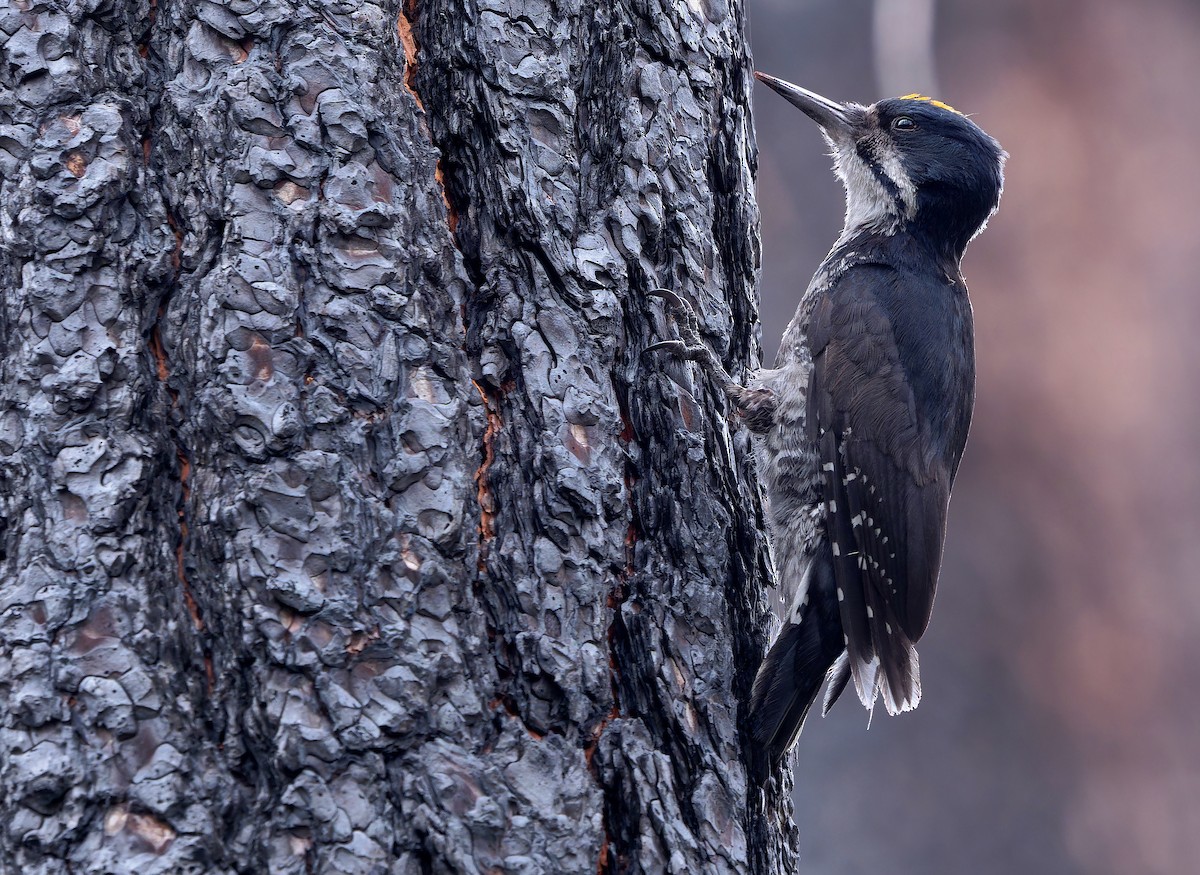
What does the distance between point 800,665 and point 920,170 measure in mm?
1609

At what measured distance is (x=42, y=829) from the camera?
1235 millimetres

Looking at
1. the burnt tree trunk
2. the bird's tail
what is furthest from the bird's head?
the burnt tree trunk

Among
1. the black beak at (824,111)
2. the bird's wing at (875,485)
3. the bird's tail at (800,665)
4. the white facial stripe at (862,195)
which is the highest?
the black beak at (824,111)

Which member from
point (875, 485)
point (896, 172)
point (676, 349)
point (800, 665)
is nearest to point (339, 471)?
point (676, 349)

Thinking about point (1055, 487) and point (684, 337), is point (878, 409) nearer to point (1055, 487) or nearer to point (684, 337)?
point (684, 337)

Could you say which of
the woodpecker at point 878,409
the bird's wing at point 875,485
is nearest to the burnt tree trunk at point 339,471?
the woodpecker at point 878,409

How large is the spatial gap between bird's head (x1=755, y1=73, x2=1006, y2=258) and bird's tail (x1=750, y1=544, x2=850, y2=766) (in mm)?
1031

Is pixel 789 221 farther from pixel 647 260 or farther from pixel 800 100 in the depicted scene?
pixel 647 260

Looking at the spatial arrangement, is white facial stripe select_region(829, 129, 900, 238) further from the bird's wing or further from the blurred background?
the blurred background

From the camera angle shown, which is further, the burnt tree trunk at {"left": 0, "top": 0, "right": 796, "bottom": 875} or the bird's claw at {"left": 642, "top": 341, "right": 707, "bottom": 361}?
the bird's claw at {"left": 642, "top": 341, "right": 707, "bottom": 361}

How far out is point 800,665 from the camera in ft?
6.26

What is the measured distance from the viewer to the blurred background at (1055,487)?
19.7ft

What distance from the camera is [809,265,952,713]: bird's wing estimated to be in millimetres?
2270

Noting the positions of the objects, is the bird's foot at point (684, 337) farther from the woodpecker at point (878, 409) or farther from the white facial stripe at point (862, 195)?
the white facial stripe at point (862, 195)
